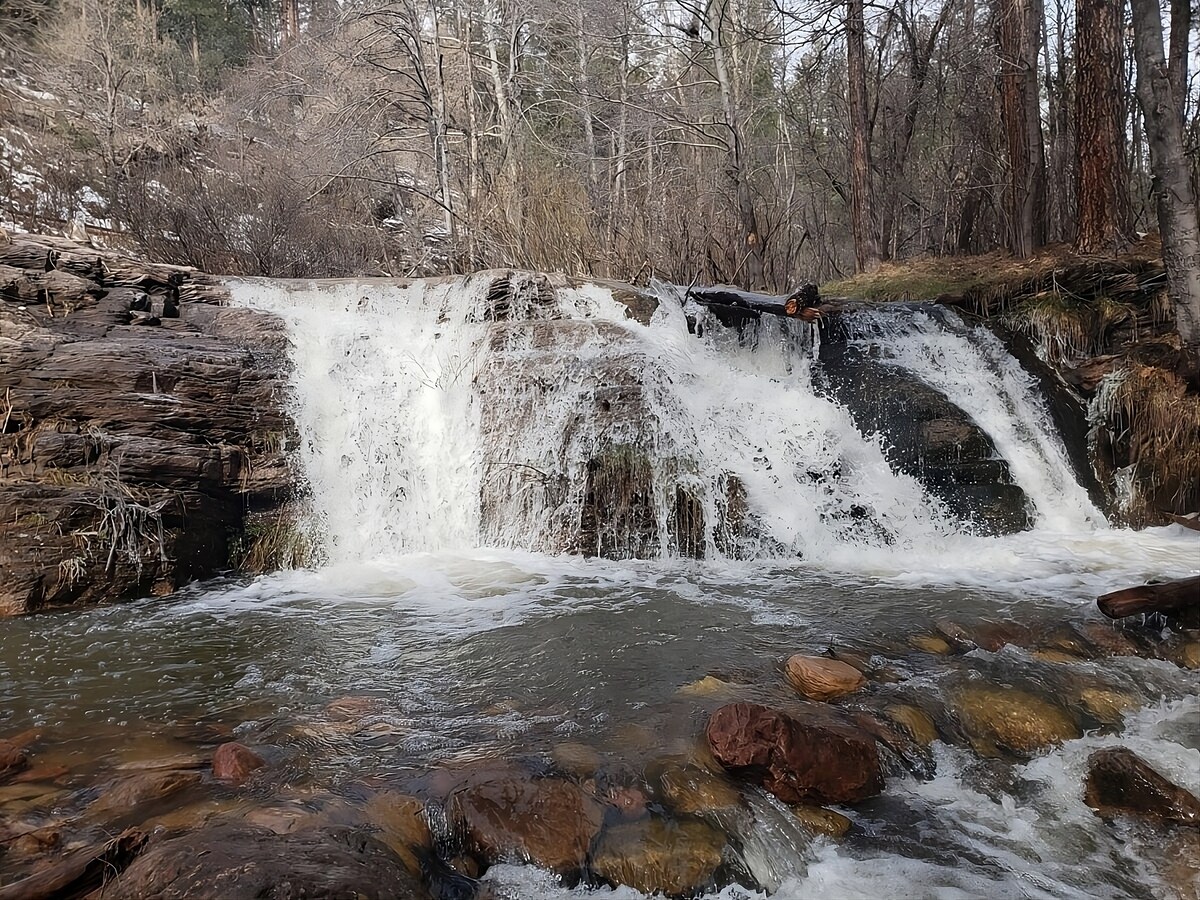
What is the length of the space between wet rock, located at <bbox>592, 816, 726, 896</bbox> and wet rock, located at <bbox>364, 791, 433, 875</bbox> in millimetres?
497

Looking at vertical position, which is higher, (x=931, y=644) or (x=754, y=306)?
(x=754, y=306)

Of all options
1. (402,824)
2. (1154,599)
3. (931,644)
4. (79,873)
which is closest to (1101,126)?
(1154,599)

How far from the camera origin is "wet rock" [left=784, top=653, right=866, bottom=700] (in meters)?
2.91

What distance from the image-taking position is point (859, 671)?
3.06 m

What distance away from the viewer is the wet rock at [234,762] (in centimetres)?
233

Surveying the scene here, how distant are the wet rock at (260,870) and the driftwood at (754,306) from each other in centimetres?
607

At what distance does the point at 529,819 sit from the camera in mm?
2131

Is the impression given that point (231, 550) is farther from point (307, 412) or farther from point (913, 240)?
point (913, 240)

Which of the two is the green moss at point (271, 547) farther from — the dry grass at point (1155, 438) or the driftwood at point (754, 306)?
the dry grass at point (1155, 438)

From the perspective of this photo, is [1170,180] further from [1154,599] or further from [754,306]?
[1154,599]

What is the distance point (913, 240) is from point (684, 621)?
11677 millimetres

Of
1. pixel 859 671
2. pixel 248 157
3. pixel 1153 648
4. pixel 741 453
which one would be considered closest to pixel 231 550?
pixel 741 453

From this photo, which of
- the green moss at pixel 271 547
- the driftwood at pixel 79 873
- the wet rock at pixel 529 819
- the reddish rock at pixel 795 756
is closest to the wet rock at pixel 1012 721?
the reddish rock at pixel 795 756

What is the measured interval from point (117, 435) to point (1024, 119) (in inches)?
396
